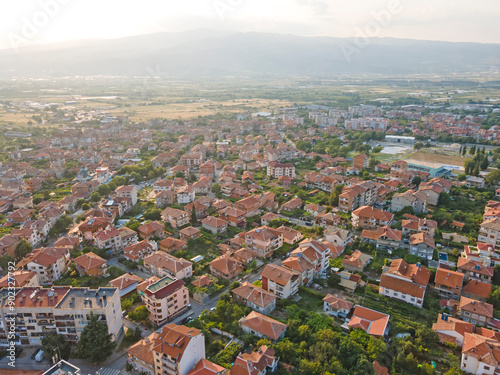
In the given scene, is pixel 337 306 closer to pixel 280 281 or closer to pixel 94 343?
pixel 280 281

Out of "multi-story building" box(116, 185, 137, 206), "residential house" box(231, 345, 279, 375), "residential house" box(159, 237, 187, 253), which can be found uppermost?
"multi-story building" box(116, 185, 137, 206)

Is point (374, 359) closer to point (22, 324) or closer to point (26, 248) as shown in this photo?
point (22, 324)

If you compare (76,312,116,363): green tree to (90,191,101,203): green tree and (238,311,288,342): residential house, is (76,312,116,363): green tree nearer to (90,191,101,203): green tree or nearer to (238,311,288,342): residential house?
(238,311,288,342): residential house

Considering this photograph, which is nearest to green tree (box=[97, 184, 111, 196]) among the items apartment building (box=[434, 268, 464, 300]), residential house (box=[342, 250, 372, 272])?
residential house (box=[342, 250, 372, 272])

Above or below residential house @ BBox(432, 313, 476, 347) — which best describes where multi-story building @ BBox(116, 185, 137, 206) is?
above

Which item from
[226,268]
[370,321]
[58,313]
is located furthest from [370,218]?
[58,313]

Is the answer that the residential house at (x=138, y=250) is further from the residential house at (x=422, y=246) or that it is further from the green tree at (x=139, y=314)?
the residential house at (x=422, y=246)

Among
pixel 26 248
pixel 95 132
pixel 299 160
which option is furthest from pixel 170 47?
pixel 26 248
